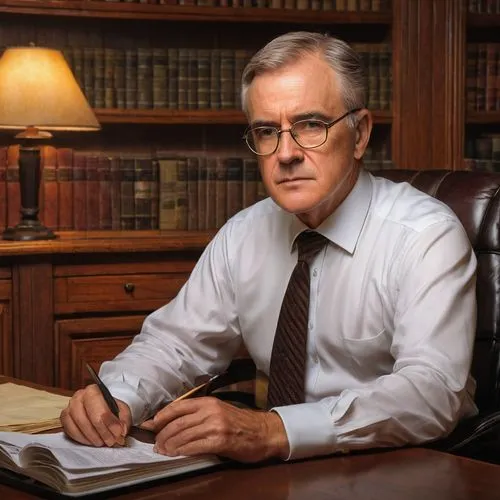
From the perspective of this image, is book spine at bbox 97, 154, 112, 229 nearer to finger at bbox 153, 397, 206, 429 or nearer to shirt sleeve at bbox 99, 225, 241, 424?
shirt sleeve at bbox 99, 225, 241, 424

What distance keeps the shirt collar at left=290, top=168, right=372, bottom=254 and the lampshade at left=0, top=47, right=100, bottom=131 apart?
1.42 meters

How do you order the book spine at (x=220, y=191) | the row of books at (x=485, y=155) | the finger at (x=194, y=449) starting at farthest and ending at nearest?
the row of books at (x=485, y=155) < the book spine at (x=220, y=191) < the finger at (x=194, y=449)

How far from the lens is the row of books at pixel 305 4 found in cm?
366

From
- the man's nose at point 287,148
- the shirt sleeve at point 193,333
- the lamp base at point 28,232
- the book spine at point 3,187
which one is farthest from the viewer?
the book spine at point 3,187

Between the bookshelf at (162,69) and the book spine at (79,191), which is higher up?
the bookshelf at (162,69)

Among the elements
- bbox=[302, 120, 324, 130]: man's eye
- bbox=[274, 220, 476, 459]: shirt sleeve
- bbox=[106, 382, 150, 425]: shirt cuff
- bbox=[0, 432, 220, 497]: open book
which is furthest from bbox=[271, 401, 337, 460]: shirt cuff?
bbox=[302, 120, 324, 130]: man's eye

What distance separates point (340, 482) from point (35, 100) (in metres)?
2.16

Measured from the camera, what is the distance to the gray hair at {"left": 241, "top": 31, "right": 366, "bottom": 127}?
193 centimetres

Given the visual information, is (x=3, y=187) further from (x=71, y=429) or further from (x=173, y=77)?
(x=71, y=429)

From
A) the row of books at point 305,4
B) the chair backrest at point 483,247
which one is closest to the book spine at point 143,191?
the row of books at point 305,4

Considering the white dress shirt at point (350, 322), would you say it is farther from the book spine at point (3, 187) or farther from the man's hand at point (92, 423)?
the book spine at point (3, 187)

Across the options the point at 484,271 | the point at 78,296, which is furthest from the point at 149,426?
the point at 78,296

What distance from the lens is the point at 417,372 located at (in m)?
1.64

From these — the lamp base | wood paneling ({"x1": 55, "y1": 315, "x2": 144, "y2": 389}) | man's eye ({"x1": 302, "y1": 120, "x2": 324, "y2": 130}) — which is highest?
man's eye ({"x1": 302, "y1": 120, "x2": 324, "y2": 130})
